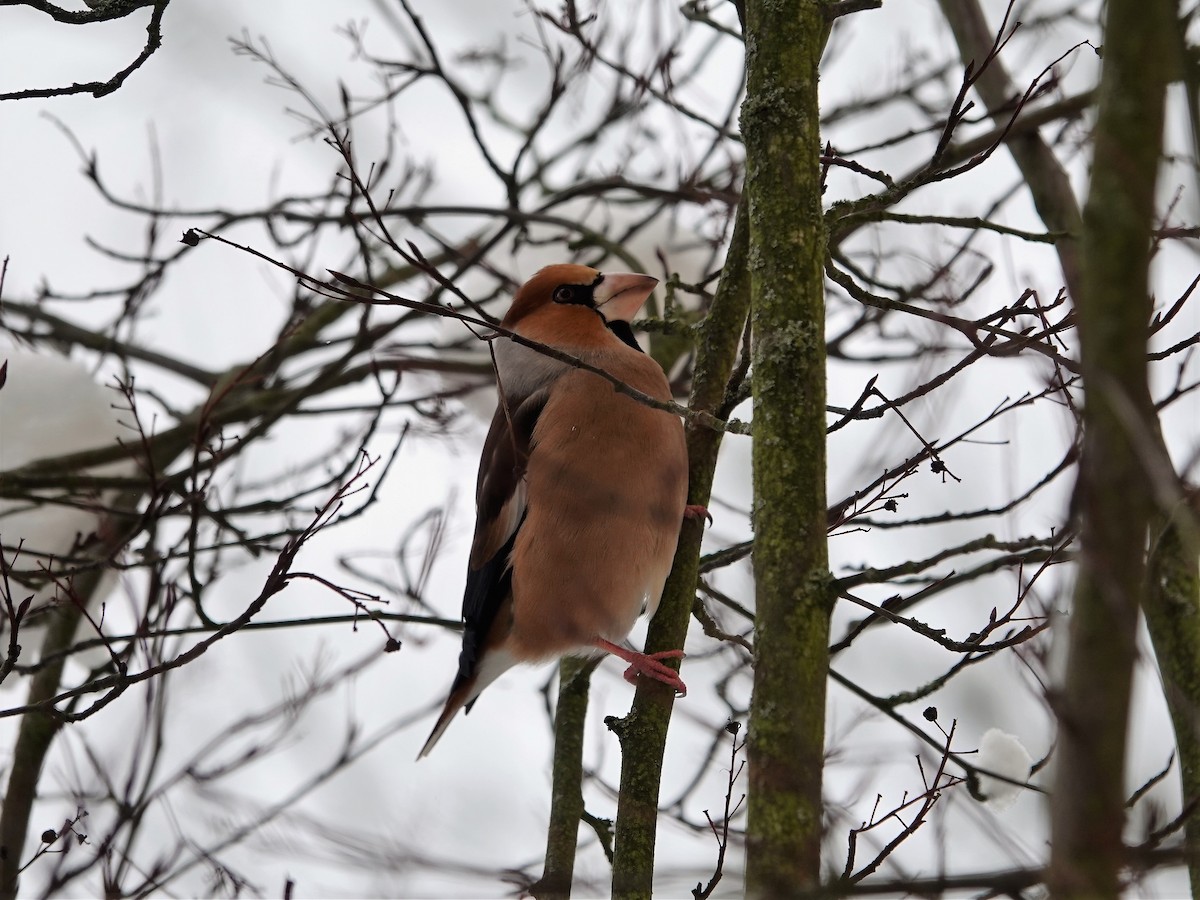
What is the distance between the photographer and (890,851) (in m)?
2.75

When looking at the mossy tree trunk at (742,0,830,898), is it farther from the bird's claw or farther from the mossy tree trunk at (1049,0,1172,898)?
the bird's claw

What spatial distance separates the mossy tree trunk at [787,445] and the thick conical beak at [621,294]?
1832 millimetres

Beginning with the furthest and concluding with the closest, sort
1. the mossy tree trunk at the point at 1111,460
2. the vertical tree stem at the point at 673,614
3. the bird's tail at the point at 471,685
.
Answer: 1. the bird's tail at the point at 471,685
2. the vertical tree stem at the point at 673,614
3. the mossy tree trunk at the point at 1111,460

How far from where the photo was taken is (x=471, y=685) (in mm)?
4477

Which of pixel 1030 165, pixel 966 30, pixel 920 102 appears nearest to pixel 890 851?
pixel 1030 165

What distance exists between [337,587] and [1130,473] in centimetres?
223

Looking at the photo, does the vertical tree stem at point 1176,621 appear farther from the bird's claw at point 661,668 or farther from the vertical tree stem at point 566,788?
the vertical tree stem at point 566,788

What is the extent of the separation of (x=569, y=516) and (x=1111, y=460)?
9.66ft

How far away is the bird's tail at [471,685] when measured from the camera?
4.39 metres

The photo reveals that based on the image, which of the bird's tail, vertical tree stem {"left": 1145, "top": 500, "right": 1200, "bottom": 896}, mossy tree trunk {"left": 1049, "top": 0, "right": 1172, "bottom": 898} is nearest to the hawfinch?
the bird's tail

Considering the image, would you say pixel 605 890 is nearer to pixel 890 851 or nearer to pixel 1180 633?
pixel 890 851

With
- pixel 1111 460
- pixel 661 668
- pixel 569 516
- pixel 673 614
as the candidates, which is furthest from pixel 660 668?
pixel 1111 460

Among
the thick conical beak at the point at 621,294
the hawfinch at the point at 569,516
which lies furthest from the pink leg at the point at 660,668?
the thick conical beak at the point at 621,294

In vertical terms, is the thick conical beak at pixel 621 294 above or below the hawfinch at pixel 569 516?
above
